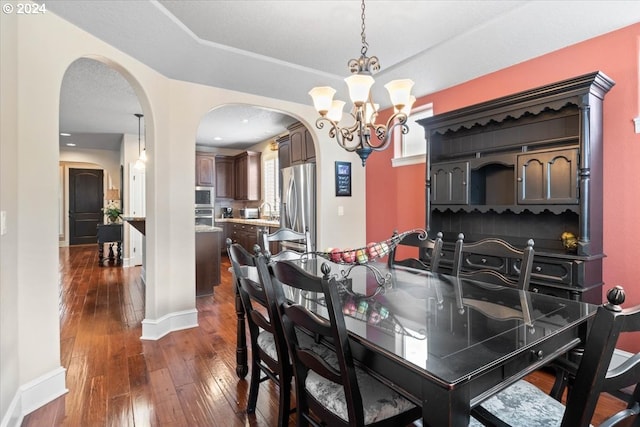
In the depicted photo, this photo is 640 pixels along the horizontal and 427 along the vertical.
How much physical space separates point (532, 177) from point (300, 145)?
325 centimetres

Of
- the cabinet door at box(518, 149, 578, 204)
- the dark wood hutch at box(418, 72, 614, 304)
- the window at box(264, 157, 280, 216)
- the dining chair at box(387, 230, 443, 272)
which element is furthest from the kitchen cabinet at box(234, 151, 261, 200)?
the cabinet door at box(518, 149, 578, 204)

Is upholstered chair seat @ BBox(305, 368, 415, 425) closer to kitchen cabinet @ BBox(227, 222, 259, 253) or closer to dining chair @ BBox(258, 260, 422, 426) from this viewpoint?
dining chair @ BBox(258, 260, 422, 426)

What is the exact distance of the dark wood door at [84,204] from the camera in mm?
9641

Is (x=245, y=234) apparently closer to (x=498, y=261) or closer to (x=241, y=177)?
(x=241, y=177)

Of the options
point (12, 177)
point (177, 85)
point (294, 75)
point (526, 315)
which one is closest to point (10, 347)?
point (12, 177)

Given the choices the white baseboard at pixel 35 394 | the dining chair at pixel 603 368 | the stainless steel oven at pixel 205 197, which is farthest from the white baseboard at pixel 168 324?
the stainless steel oven at pixel 205 197

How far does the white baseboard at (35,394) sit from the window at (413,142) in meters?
3.71

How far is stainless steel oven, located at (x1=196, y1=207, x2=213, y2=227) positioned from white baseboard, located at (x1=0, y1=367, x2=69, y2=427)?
5002 millimetres

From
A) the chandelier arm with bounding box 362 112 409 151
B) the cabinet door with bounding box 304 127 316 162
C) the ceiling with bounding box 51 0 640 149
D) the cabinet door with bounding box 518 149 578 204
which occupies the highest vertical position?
the ceiling with bounding box 51 0 640 149

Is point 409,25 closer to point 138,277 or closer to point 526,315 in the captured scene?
point 526,315

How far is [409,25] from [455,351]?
236 centimetres

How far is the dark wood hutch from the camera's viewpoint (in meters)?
2.28

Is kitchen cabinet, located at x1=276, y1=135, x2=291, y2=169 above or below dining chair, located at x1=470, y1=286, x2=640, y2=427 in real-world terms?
above

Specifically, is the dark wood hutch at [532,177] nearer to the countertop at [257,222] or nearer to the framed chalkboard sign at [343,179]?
the framed chalkboard sign at [343,179]
